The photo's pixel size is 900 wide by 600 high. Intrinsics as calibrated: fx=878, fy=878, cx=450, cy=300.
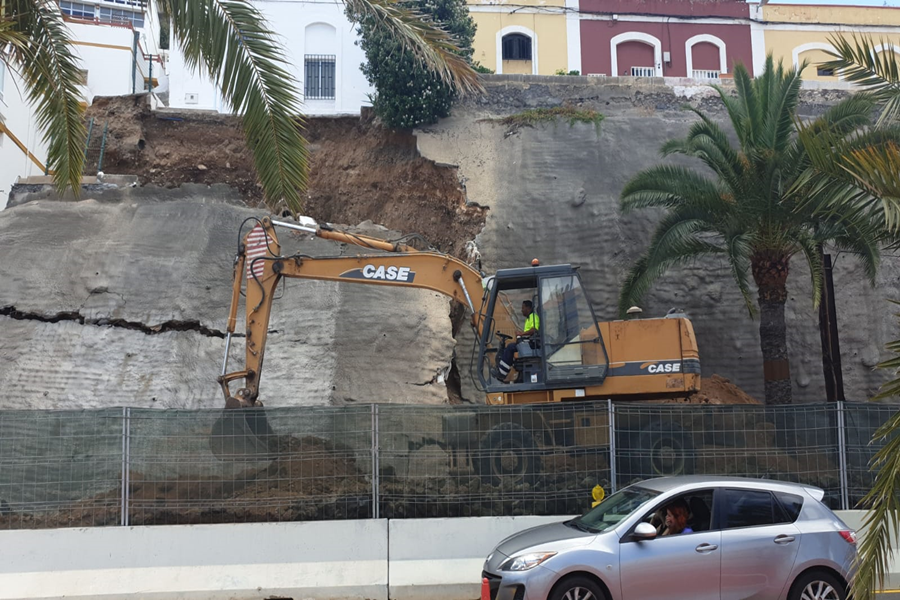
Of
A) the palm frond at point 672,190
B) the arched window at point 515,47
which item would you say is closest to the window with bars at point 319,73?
the arched window at point 515,47

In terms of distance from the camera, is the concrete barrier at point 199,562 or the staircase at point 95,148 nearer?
the concrete barrier at point 199,562

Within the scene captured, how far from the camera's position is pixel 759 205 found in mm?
16609

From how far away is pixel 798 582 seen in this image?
8352mm

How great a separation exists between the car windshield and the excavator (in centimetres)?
225

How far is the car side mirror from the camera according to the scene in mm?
8133

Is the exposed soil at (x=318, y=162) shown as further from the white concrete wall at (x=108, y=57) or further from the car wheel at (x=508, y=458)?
the car wheel at (x=508, y=458)

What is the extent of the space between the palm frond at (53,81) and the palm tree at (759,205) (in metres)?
11.5

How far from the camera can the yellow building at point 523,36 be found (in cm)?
3422

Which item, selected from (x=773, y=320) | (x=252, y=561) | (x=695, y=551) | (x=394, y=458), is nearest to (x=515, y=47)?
(x=773, y=320)

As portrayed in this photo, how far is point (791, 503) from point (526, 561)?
2722 mm

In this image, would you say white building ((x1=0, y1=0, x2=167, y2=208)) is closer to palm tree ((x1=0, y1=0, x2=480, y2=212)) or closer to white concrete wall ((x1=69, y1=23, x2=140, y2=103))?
white concrete wall ((x1=69, y1=23, x2=140, y2=103))

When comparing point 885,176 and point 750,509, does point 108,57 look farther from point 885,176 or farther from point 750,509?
point 885,176

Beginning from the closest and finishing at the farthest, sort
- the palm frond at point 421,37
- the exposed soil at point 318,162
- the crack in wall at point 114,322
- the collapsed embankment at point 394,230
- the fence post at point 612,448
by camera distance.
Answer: the palm frond at point 421,37 → the fence post at point 612,448 → the collapsed embankment at point 394,230 → the crack in wall at point 114,322 → the exposed soil at point 318,162

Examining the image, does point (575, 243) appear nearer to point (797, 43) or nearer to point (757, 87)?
point (757, 87)
